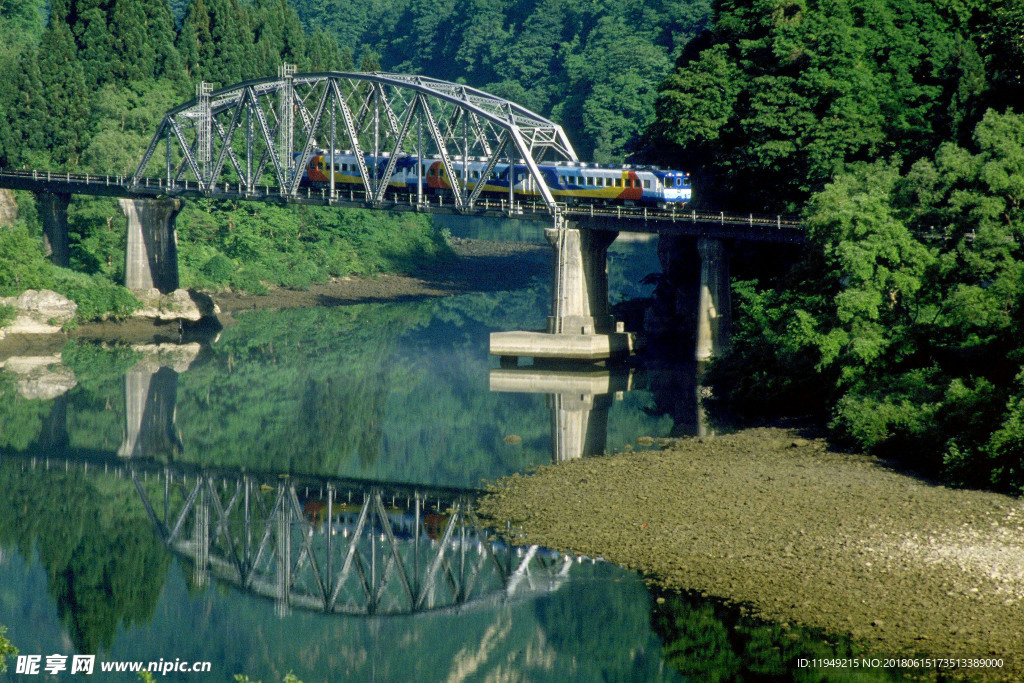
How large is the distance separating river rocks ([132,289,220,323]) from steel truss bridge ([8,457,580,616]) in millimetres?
38697

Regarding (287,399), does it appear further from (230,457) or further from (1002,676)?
(1002,676)

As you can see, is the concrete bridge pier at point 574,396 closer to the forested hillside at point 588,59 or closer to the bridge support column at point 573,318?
the bridge support column at point 573,318

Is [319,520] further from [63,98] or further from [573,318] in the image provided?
[63,98]

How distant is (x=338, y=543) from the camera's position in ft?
149

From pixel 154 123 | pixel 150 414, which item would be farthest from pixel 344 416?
pixel 154 123

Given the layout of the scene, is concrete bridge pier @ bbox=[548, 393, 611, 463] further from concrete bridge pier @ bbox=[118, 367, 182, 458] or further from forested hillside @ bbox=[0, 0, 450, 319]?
forested hillside @ bbox=[0, 0, 450, 319]

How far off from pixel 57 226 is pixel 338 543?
210 ft

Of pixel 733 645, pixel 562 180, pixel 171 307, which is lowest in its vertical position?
pixel 733 645

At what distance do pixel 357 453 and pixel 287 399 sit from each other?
12978 millimetres

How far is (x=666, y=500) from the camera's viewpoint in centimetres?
4553

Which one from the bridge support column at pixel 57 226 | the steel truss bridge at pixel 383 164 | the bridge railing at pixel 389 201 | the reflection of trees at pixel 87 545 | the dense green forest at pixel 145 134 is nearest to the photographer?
the reflection of trees at pixel 87 545

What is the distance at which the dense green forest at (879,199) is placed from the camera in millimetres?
48344

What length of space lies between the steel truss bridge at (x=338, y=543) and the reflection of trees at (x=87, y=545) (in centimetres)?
99

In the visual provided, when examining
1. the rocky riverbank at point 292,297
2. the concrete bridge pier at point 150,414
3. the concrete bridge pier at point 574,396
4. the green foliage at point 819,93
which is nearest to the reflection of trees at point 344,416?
the concrete bridge pier at point 150,414
